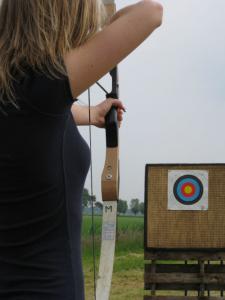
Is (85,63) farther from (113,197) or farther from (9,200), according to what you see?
(113,197)

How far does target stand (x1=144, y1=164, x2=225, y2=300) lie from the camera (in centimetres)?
414

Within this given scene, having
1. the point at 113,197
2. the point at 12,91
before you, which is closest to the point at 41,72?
the point at 12,91

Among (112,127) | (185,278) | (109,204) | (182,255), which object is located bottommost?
(185,278)

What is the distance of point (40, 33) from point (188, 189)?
3893mm

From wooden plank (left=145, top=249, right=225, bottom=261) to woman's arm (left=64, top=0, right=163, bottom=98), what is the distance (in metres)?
3.58

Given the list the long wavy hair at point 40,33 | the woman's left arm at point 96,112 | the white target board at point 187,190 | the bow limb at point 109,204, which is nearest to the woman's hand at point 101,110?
the woman's left arm at point 96,112

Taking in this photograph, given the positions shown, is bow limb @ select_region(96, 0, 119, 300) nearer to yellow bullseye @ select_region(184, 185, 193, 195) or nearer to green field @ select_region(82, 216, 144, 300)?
green field @ select_region(82, 216, 144, 300)

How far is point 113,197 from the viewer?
56.1 inches

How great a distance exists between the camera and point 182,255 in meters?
4.16

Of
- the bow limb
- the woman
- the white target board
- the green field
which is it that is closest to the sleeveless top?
the woman

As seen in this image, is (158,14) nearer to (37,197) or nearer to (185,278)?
(37,197)

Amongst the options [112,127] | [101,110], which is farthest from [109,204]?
[101,110]

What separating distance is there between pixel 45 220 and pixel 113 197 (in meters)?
0.78

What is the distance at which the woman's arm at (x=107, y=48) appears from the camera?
0.65m
